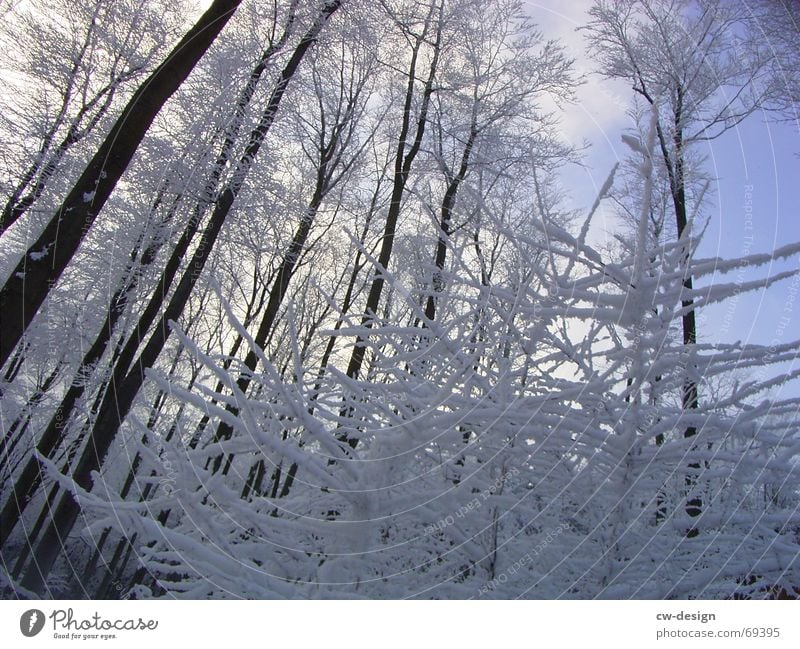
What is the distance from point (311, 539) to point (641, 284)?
1.69 m

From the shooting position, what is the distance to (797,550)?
1.90 metres

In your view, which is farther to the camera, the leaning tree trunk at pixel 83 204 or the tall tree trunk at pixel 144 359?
the tall tree trunk at pixel 144 359
